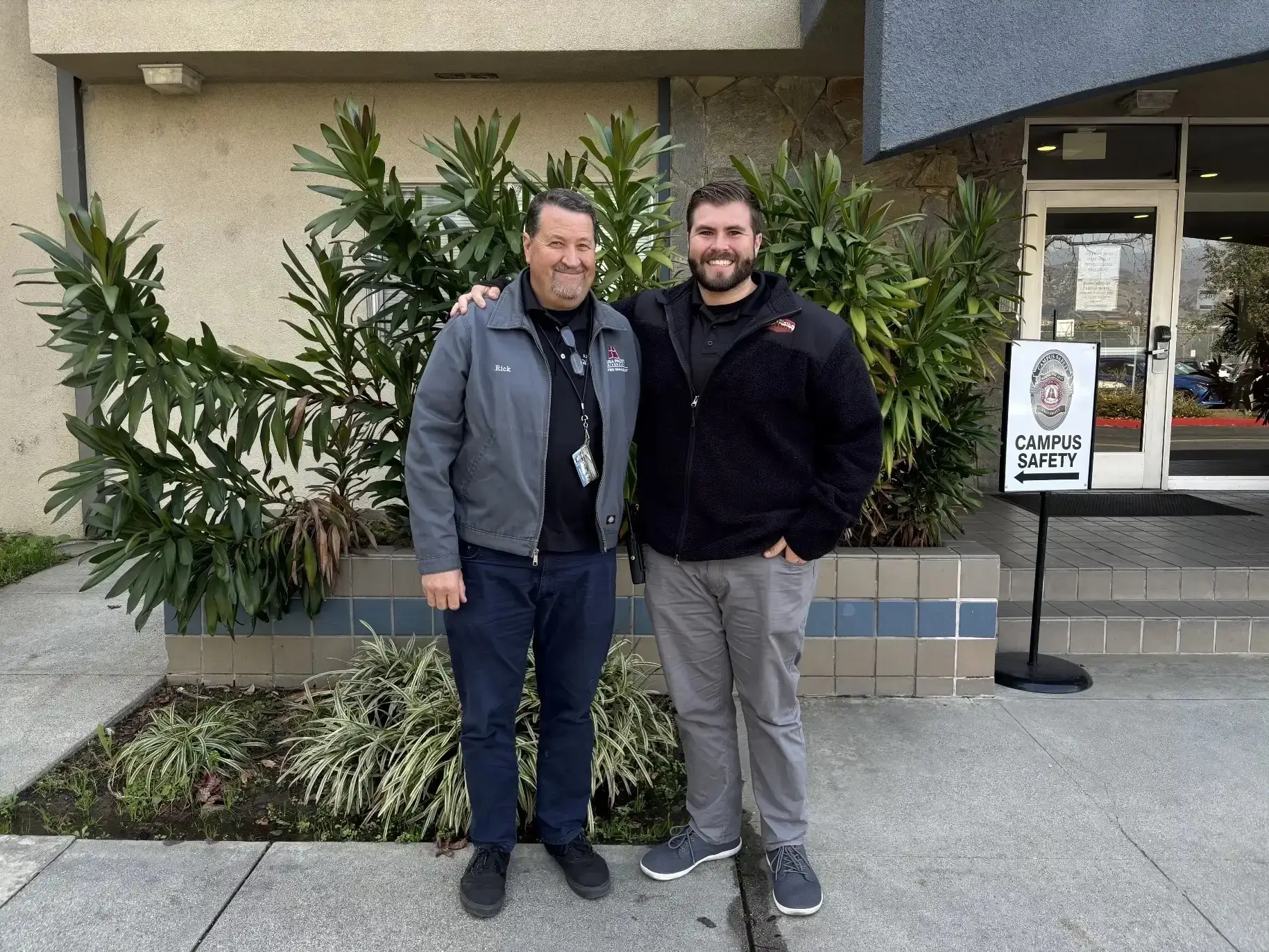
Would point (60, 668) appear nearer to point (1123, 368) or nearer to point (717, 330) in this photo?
point (717, 330)

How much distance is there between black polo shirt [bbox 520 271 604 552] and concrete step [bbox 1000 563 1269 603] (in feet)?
10.3

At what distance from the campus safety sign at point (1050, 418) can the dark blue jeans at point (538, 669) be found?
230 cm

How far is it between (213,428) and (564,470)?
1862 millimetres

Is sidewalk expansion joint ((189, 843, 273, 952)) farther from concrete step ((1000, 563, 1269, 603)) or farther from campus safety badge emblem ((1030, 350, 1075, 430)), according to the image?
concrete step ((1000, 563, 1269, 603))

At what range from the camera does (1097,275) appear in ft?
25.0

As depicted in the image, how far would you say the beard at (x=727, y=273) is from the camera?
261 centimetres

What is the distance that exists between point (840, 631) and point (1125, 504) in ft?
13.2

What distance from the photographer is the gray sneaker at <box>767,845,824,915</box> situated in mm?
2691

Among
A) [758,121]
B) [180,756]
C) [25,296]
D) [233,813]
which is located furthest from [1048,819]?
[25,296]

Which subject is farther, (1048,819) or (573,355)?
(1048,819)

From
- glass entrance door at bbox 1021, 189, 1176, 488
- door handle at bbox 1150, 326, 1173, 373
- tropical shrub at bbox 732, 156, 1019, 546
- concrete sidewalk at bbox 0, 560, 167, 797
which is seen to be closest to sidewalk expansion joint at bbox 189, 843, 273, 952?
concrete sidewalk at bbox 0, 560, 167, 797

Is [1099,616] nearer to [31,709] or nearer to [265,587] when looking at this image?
[265,587]

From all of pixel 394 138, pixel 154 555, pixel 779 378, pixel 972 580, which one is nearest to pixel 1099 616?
pixel 972 580

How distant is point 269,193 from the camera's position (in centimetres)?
678
